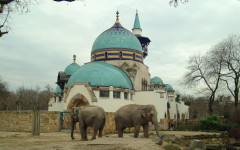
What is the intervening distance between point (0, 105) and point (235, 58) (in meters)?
55.1

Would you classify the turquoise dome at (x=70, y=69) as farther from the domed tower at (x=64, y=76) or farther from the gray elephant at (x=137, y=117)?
the gray elephant at (x=137, y=117)

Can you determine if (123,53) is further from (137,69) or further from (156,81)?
(156,81)

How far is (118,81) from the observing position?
32531 mm

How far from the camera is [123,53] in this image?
3922 centimetres

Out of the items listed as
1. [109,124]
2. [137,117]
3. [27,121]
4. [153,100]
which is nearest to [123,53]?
[153,100]

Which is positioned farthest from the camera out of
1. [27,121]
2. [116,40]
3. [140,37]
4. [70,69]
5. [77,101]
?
[140,37]

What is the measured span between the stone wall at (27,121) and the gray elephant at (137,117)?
10.0 meters

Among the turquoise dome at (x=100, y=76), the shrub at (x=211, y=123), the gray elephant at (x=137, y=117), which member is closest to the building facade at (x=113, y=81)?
the turquoise dome at (x=100, y=76)

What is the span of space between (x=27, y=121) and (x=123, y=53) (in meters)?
20.9

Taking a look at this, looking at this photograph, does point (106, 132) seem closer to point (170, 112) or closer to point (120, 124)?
point (120, 124)

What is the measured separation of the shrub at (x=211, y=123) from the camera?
25.7 m

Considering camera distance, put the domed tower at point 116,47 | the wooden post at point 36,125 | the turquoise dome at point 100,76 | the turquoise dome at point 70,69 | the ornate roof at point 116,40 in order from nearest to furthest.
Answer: the wooden post at point 36,125 → the turquoise dome at point 100,76 → the domed tower at point 116,47 → the ornate roof at point 116,40 → the turquoise dome at point 70,69

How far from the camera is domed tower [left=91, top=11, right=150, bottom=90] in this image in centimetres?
3825

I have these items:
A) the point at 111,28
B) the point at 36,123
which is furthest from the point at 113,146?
the point at 111,28
